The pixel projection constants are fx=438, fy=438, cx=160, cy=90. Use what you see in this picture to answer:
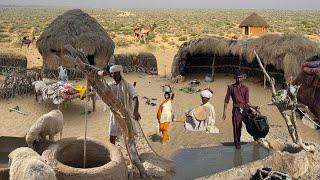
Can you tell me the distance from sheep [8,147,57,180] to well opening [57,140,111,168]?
792 mm

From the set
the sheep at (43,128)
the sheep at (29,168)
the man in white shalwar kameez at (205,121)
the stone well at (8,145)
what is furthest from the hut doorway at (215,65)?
the sheep at (29,168)

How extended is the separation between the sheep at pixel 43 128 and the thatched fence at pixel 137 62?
35.0 feet

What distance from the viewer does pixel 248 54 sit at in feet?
49.7

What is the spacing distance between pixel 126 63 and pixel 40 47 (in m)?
3.50

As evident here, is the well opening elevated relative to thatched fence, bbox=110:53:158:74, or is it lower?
elevated

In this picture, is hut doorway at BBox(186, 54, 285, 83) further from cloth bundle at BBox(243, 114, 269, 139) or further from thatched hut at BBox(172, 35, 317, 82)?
cloth bundle at BBox(243, 114, 269, 139)

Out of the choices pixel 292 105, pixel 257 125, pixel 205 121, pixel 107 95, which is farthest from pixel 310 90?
pixel 107 95

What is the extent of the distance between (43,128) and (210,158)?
292 centimetres

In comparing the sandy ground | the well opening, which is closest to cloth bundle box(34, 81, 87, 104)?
the sandy ground

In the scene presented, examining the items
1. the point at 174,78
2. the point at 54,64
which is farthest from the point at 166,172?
the point at 54,64

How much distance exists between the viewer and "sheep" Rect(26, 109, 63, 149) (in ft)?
20.5

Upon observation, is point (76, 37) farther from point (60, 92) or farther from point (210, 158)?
point (210, 158)

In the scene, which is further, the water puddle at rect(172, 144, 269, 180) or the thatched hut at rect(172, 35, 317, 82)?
the thatched hut at rect(172, 35, 317, 82)

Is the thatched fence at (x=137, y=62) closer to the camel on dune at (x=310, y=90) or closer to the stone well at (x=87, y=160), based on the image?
the camel on dune at (x=310, y=90)
